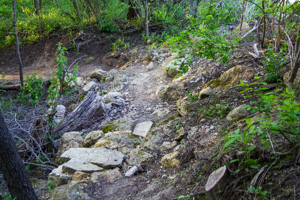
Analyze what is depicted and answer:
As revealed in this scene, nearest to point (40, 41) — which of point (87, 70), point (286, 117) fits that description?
point (87, 70)

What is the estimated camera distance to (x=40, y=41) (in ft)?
41.7

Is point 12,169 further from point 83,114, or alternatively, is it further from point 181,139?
point 83,114

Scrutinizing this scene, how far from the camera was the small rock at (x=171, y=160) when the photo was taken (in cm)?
341

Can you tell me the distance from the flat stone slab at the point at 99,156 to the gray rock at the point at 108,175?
14cm

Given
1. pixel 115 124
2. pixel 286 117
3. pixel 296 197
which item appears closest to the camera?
pixel 296 197

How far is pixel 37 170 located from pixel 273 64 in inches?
165

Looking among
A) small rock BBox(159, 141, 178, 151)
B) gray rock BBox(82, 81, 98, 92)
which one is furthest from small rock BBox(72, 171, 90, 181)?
gray rock BBox(82, 81, 98, 92)

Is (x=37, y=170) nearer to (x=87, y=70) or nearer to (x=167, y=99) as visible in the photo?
(x=167, y=99)

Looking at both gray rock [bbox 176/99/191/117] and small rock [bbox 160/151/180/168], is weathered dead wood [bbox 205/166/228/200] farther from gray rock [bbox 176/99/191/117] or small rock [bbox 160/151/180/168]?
gray rock [bbox 176/99/191/117]

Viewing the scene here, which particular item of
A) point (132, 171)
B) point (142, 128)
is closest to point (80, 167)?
point (132, 171)

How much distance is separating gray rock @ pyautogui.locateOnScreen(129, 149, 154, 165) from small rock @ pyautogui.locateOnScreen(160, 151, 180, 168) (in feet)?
0.79

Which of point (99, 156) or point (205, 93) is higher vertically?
point (205, 93)

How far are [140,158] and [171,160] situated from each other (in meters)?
0.57

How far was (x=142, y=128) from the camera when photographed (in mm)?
4844
